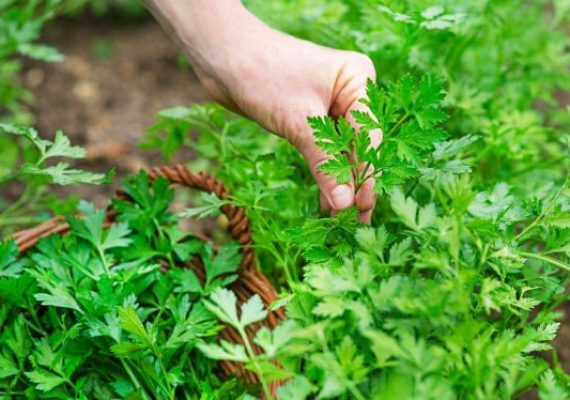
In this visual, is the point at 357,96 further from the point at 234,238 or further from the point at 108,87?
the point at 108,87

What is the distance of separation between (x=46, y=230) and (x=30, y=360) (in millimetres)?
336

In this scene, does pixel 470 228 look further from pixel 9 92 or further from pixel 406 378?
pixel 9 92

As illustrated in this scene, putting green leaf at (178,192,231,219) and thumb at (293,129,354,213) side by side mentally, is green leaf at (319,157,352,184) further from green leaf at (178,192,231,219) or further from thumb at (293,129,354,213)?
green leaf at (178,192,231,219)

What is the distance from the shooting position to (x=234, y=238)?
1.54 meters

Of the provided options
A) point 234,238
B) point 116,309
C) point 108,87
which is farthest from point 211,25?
point 108,87

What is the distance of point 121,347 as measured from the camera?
1.20 metres

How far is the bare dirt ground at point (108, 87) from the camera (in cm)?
286

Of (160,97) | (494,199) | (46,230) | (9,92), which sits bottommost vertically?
(160,97)

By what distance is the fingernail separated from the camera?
49.6 inches

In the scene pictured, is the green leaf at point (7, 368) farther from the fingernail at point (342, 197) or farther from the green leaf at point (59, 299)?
the fingernail at point (342, 197)

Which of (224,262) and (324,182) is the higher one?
(324,182)

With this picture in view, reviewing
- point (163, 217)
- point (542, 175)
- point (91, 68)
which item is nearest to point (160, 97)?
point (91, 68)

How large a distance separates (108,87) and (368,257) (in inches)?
94.5

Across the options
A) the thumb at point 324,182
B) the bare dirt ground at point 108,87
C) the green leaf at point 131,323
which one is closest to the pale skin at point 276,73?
the thumb at point 324,182
